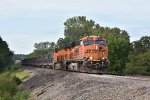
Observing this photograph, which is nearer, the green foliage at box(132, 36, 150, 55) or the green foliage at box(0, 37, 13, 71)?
the green foliage at box(0, 37, 13, 71)

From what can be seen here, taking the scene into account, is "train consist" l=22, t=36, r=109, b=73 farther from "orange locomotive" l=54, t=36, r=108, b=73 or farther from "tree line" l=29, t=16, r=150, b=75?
"tree line" l=29, t=16, r=150, b=75

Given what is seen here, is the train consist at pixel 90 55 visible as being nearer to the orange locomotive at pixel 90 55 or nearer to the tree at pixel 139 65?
the orange locomotive at pixel 90 55

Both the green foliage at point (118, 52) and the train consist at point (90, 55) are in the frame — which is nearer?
the train consist at point (90, 55)

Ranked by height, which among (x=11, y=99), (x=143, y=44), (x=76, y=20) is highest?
Answer: (x=76, y=20)

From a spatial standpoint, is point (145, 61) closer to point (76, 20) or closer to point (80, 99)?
point (80, 99)

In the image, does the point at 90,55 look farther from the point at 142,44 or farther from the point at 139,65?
the point at 142,44

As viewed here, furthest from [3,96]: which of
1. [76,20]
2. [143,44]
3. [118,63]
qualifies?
[76,20]

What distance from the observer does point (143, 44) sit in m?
105

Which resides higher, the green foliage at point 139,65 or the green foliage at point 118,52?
the green foliage at point 118,52

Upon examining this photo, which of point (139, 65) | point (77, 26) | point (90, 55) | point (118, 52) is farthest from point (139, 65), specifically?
point (77, 26)

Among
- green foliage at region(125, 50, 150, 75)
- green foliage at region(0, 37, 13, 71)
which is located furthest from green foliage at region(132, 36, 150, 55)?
green foliage at region(0, 37, 13, 71)

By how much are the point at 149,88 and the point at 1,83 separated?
22.2 metres

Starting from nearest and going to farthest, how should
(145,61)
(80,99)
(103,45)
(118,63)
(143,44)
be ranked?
(80,99), (103,45), (145,61), (118,63), (143,44)

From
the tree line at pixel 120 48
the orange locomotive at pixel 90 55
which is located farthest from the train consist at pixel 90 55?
the tree line at pixel 120 48
